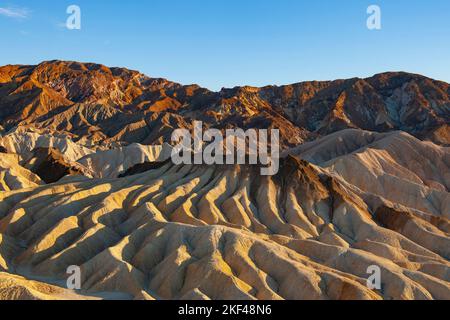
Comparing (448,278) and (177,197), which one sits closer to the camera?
(448,278)

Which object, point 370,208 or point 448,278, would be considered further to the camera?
point 370,208

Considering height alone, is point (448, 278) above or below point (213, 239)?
below

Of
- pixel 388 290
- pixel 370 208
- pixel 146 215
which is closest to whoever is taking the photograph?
pixel 388 290

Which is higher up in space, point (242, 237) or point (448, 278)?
point (242, 237)

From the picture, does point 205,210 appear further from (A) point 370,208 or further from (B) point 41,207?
(A) point 370,208

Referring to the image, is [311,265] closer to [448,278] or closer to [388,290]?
[388,290]
